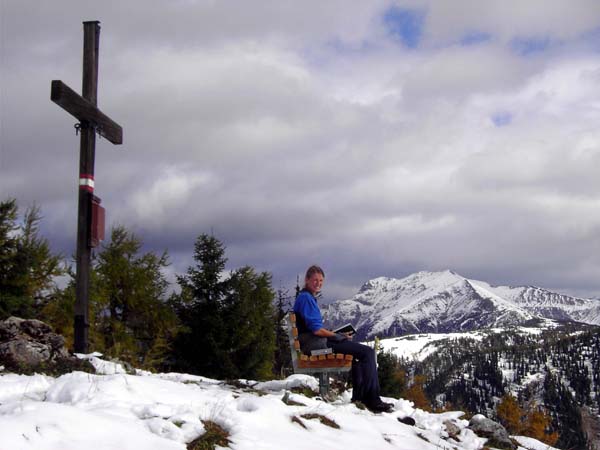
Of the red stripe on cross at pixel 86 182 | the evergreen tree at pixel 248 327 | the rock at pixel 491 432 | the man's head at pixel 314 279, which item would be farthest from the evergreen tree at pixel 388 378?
the red stripe on cross at pixel 86 182

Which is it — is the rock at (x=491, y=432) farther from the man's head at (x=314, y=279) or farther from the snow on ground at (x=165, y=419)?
the man's head at (x=314, y=279)

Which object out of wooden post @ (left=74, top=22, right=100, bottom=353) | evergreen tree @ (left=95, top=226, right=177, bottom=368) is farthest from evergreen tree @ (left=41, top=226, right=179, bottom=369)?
wooden post @ (left=74, top=22, right=100, bottom=353)

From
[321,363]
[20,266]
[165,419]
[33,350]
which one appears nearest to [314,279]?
[321,363]

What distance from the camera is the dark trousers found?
9844 millimetres

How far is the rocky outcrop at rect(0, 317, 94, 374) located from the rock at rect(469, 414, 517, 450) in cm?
645

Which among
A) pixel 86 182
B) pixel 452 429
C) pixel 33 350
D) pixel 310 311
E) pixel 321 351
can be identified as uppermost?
pixel 86 182

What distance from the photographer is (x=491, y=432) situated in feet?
33.1

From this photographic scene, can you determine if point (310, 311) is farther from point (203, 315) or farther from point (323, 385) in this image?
point (203, 315)

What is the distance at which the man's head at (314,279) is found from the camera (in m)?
9.96

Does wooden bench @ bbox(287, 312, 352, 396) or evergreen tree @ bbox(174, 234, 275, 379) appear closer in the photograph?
wooden bench @ bbox(287, 312, 352, 396)

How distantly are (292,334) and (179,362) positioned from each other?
22509 mm

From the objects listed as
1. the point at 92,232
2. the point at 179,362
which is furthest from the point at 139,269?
the point at 92,232

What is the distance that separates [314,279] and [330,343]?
110 cm

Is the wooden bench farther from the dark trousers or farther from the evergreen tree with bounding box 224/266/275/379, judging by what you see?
the evergreen tree with bounding box 224/266/275/379
